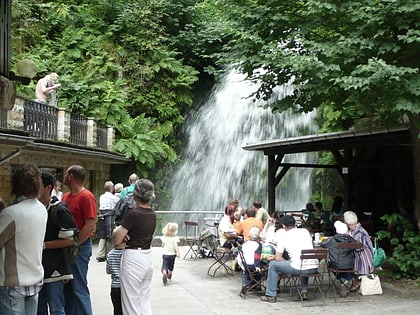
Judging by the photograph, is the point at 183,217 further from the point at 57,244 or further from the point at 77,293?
the point at 57,244

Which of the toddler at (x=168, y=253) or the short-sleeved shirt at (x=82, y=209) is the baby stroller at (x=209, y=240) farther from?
the short-sleeved shirt at (x=82, y=209)

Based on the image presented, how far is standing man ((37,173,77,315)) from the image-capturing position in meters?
4.99

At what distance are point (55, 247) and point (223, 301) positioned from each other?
4436 mm

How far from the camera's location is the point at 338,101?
1155 centimetres

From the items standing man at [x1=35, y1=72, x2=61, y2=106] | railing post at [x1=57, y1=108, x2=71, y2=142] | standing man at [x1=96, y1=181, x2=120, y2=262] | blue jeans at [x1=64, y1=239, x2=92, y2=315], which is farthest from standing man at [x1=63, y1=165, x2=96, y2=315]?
railing post at [x1=57, y1=108, x2=71, y2=142]

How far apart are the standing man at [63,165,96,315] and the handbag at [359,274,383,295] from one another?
5432mm

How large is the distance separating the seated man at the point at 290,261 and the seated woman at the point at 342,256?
1.53 feet

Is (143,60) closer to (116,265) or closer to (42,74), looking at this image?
(42,74)

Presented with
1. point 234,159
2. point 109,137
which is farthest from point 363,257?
point 234,159

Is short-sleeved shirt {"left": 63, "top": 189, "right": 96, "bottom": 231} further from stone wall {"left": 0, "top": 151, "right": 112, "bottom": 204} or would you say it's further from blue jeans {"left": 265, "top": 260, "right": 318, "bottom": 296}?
stone wall {"left": 0, "top": 151, "right": 112, "bottom": 204}

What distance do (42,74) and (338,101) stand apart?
1572 cm

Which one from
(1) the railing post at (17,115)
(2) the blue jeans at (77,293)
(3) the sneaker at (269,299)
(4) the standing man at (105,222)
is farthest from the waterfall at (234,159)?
(2) the blue jeans at (77,293)

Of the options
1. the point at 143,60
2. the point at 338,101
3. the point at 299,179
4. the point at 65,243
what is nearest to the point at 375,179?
the point at 299,179

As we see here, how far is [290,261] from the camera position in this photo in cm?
855
